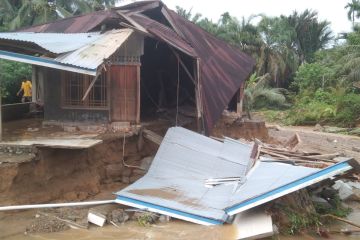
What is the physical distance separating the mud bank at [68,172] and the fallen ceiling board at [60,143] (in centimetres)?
18

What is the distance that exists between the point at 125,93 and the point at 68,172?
2.89 metres

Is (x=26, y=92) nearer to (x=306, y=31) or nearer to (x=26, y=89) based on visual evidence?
(x=26, y=89)

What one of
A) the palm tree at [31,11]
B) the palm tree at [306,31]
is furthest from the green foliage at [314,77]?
the palm tree at [31,11]

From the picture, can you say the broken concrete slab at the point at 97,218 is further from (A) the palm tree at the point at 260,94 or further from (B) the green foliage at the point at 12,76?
(A) the palm tree at the point at 260,94

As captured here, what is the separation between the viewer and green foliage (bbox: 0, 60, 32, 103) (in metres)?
16.6

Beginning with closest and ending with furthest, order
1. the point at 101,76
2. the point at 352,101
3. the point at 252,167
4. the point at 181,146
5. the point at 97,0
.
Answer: the point at 252,167, the point at 181,146, the point at 101,76, the point at 352,101, the point at 97,0

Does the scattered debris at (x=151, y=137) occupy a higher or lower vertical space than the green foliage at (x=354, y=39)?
lower

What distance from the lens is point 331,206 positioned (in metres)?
10.3

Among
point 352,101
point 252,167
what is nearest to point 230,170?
point 252,167

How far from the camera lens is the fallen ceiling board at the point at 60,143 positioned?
9.20m

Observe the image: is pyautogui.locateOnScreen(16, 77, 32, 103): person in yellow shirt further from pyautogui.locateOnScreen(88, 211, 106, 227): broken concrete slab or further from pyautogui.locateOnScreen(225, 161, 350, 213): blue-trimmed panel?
pyautogui.locateOnScreen(225, 161, 350, 213): blue-trimmed panel

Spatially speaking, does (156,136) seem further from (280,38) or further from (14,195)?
(280,38)

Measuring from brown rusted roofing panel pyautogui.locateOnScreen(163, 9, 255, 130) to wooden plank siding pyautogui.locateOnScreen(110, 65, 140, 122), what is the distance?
2.03 metres

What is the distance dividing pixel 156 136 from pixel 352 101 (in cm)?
1523
